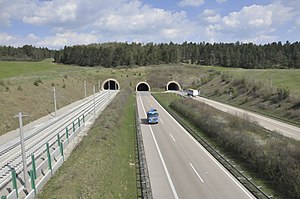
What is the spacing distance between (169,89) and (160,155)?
89443 mm

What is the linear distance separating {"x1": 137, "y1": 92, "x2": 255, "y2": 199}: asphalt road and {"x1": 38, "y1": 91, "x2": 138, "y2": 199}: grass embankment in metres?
2.01

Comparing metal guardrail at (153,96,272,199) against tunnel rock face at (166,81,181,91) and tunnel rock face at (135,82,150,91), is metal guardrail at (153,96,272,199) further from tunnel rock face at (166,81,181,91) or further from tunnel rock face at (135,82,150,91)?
tunnel rock face at (166,81,181,91)

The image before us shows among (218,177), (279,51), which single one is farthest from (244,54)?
(218,177)

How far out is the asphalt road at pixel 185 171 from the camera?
66.2 feet

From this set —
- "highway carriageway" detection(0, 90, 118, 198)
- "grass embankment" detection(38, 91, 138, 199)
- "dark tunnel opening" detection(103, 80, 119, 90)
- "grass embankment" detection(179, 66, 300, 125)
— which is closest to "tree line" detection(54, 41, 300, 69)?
"dark tunnel opening" detection(103, 80, 119, 90)

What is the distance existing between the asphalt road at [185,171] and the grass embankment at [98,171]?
6.59ft

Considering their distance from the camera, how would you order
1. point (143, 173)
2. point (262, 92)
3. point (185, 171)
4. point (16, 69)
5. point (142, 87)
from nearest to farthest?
point (143, 173) < point (185, 171) < point (262, 92) < point (142, 87) < point (16, 69)

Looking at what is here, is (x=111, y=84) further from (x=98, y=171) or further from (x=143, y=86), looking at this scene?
(x=98, y=171)

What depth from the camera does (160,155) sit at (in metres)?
29.0

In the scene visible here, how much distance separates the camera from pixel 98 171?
2075 centimetres

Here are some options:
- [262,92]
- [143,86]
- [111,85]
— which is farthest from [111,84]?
[262,92]

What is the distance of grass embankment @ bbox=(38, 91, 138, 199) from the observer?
57.5 feet

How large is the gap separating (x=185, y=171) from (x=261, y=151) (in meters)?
6.40

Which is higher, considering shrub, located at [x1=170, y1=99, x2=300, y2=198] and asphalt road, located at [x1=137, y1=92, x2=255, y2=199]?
shrub, located at [x1=170, y1=99, x2=300, y2=198]
